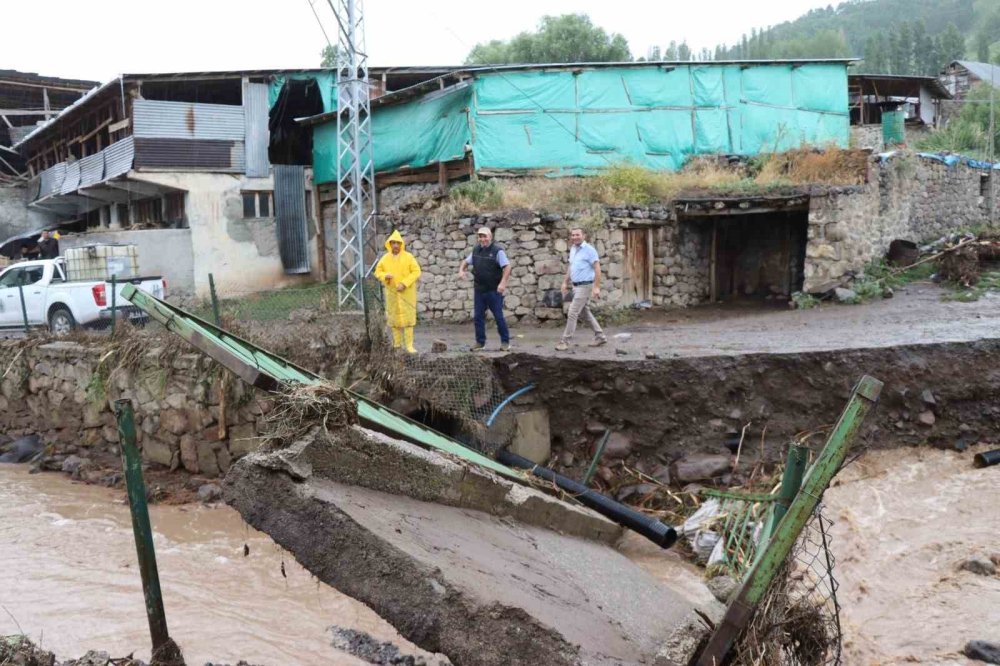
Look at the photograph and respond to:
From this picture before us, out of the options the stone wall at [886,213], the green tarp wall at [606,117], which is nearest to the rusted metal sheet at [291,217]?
the green tarp wall at [606,117]

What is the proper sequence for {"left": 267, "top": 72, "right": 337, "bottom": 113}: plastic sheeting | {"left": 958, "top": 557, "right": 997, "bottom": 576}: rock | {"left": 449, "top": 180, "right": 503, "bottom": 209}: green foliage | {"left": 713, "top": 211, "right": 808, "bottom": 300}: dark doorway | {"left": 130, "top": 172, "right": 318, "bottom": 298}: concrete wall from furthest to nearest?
{"left": 267, "top": 72, "right": 337, "bottom": 113}: plastic sheeting, {"left": 130, "top": 172, "right": 318, "bottom": 298}: concrete wall, {"left": 713, "top": 211, "right": 808, "bottom": 300}: dark doorway, {"left": 449, "top": 180, "right": 503, "bottom": 209}: green foliage, {"left": 958, "top": 557, "right": 997, "bottom": 576}: rock

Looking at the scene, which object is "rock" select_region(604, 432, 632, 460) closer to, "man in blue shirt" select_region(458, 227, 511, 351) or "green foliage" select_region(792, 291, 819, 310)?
"man in blue shirt" select_region(458, 227, 511, 351)

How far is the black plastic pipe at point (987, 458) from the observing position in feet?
29.2

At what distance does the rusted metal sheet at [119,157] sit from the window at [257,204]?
2.99 meters

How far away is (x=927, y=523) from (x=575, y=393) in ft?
12.9

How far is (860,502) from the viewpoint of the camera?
8.43m

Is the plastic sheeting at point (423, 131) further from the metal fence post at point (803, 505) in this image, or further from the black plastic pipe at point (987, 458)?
the metal fence post at point (803, 505)

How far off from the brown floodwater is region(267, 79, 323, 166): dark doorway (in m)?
15.4

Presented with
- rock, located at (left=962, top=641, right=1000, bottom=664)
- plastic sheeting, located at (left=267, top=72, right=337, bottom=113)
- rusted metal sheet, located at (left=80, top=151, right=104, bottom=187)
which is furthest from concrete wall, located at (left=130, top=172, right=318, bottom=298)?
rock, located at (left=962, top=641, right=1000, bottom=664)

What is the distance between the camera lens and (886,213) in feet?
55.2

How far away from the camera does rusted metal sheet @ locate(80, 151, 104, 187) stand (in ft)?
74.2

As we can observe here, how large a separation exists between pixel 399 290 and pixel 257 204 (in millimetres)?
13622

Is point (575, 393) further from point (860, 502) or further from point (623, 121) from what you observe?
point (623, 121)

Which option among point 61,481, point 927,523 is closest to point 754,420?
point 927,523
